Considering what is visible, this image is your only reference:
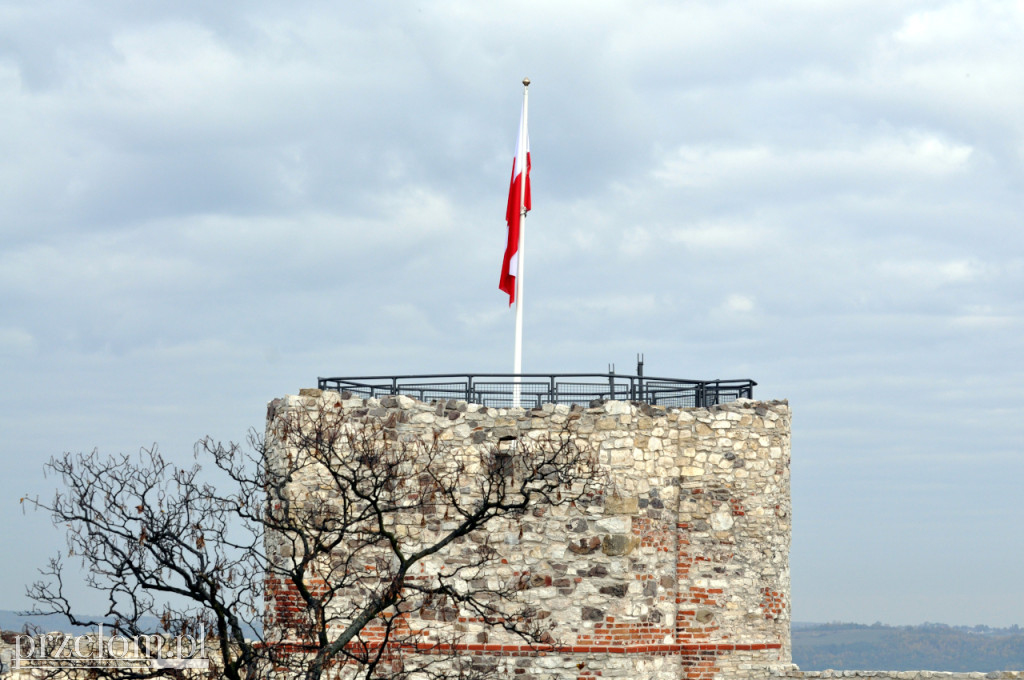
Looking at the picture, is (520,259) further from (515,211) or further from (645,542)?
(645,542)

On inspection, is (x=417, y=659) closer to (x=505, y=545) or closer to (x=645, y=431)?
(x=505, y=545)

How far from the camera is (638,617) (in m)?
18.5

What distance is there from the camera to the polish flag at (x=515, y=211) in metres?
21.7

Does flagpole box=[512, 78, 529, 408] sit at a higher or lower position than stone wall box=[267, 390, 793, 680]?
higher

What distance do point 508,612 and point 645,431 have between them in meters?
3.42

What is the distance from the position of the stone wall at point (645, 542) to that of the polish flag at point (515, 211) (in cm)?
348

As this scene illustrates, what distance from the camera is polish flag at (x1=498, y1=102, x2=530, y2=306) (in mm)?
21688

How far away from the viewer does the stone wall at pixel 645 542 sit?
60.4 ft

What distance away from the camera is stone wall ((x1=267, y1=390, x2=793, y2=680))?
18406mm

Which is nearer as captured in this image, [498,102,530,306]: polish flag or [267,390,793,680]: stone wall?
[267,390,793,680]: stone wall

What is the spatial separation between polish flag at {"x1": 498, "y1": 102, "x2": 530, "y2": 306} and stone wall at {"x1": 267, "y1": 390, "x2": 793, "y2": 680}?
348cm

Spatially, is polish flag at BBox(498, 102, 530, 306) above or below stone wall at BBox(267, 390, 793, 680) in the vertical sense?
above

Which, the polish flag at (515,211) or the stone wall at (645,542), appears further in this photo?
the polish flag at (515,211)

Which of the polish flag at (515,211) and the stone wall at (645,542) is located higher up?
the polish flag at (515,211)
